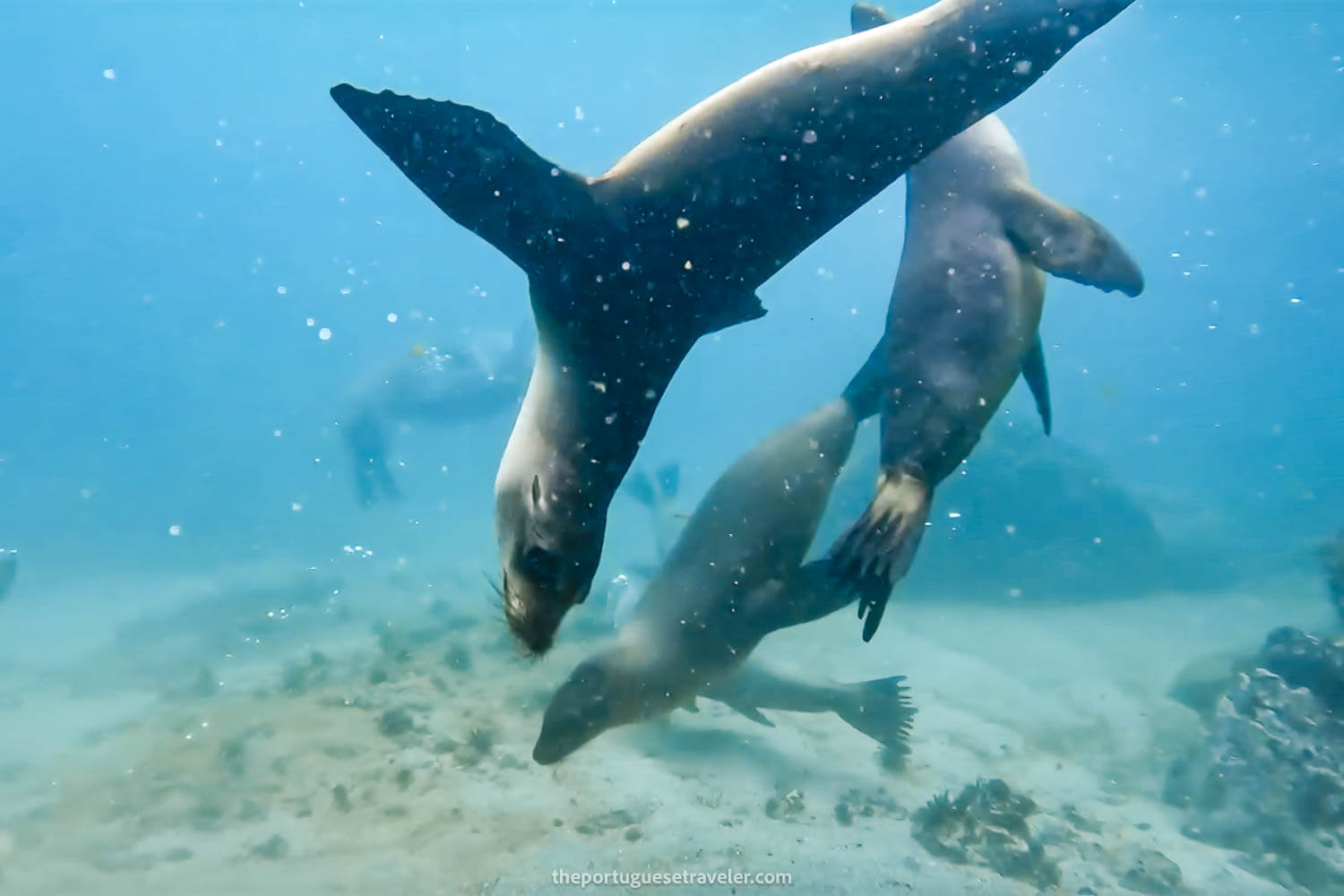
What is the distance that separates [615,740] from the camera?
339 inches

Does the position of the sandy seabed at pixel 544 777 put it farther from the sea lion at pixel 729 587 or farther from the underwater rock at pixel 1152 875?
the sea lion at pixel 729 587

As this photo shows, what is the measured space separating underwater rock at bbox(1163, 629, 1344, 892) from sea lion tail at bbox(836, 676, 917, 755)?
9.57 ft

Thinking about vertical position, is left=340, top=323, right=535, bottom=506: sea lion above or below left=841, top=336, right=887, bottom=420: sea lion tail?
above

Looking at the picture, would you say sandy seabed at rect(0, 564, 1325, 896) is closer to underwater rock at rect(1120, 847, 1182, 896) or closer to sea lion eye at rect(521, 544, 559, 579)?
underwater rock at rect(1120, 847, 1182, 896)

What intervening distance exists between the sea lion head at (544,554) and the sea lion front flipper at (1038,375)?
2618mm

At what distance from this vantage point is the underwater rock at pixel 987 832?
620 centimetres

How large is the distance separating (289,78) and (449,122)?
99138 millimetres

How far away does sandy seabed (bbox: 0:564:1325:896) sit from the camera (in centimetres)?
620

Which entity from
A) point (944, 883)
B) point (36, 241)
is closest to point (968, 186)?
point (944, 883)

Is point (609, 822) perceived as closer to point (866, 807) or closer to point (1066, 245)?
point (866, 807)

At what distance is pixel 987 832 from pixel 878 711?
124cm

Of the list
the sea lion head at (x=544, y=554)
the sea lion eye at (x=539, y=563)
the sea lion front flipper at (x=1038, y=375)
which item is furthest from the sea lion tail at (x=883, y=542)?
the sea lion front flipper at (x=1038, y=375)

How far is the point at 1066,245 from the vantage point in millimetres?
3457

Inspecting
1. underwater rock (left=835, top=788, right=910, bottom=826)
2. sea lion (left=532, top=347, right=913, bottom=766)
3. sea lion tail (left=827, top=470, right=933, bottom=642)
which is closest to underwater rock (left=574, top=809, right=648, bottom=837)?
underwater rock (left=835, top=788, right=910, bottom=826)
